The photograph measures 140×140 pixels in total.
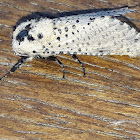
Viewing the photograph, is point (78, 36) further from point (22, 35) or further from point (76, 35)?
point (22, 35)

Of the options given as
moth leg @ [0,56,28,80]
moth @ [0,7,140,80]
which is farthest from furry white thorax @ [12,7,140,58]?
moth leg @ [0,56,28,80]

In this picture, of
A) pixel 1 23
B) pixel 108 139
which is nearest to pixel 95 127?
pixel 108 139

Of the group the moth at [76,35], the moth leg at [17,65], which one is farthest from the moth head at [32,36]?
the moth leg at [17,65]

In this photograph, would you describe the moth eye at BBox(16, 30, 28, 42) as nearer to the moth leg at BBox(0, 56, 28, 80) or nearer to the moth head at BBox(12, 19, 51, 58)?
the moth head at BBox(12, 19, 51, 58)

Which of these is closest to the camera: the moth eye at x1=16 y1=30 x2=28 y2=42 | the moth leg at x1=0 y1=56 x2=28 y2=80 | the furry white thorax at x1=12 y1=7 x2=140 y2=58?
the moth leg at x1=0 y1=56 x2=28 y2=80

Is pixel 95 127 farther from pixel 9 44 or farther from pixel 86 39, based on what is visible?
pixel 9 44

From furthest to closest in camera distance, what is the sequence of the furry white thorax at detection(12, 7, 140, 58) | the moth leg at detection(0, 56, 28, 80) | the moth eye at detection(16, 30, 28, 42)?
the moth eye at detection(16, 30, 28, 42) < the furry white thorax at detection(12, 7, 140, 58) < the moth leg at detection(0, 56, 28, 80)

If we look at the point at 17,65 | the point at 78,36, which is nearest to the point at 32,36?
the point at 17,65

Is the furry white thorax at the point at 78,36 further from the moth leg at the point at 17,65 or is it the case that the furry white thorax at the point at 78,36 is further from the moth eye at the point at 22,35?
the moth leg at the point at 17,65
